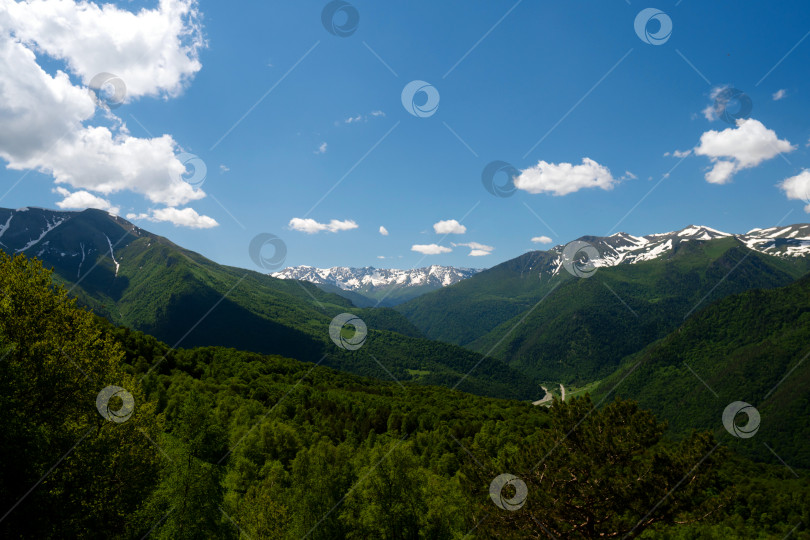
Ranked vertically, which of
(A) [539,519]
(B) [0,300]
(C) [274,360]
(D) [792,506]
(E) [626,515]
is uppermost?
(D) [792,506]

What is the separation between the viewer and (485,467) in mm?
28109

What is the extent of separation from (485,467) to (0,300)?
3055 centimetres

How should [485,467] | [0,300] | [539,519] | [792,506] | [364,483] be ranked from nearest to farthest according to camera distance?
[0,300], [539,519], [485,467], [364,483], [792,506]

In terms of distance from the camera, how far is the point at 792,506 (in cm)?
7719

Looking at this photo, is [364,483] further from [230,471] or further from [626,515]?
[626,515]

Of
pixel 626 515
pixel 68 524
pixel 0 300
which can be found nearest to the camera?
pixel 68 524

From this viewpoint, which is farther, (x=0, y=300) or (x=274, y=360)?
(x=274, y=360)

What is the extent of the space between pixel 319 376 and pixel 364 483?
100 meters

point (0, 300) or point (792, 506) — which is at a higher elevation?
point (792, 506)

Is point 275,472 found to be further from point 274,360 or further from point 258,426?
point 274,360

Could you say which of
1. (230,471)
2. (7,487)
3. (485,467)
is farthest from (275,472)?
(7,487)

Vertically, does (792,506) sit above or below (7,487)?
above

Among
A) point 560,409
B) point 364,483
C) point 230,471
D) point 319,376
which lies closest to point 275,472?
point 230,471

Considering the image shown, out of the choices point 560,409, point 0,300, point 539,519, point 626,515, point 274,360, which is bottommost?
point 274,360
